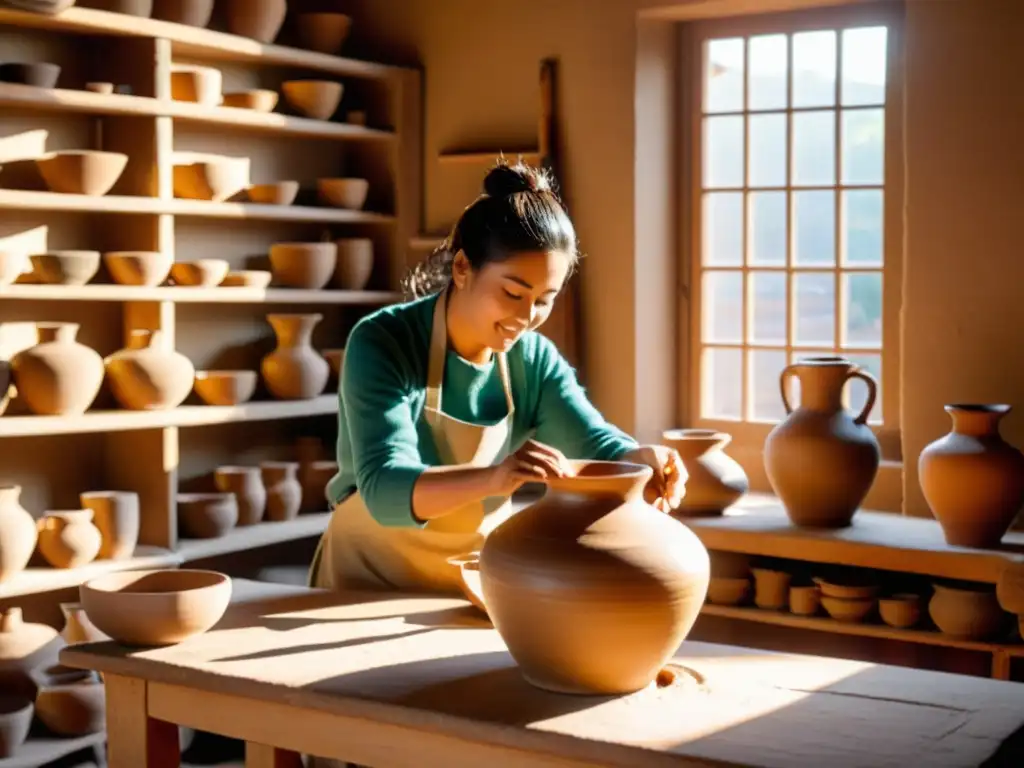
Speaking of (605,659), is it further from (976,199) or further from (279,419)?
(279,419)

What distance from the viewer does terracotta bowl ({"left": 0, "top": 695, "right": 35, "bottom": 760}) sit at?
3.68 m

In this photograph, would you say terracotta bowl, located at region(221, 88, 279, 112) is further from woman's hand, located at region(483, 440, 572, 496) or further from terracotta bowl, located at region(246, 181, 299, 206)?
woman's hand, located at region(483, 440, 572, 496)

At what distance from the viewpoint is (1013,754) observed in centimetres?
176

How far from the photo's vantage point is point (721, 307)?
4855 millimetres

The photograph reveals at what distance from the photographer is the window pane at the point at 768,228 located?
471cm

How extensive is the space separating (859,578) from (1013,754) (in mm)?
2092

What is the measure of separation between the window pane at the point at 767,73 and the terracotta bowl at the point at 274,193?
1.58 metres

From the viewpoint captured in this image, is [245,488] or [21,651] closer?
[21,651]

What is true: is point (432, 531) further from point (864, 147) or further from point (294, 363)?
point (864, 147)

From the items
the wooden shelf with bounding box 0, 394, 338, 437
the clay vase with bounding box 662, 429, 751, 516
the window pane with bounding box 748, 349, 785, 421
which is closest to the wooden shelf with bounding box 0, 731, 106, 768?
the wooden shelf with bounding box 0, 394, 338, 437

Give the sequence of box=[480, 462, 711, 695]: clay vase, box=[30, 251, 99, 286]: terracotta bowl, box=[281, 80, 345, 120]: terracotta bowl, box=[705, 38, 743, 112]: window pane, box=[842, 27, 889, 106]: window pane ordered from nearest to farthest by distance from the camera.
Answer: box=[480, 462, 711, 695]: clay vase < box=[30, 251, 99, 286]: terracotta bowl < box=[842, 27, 889, 106]: window pane < box=[705, 38, 743, 112]: window pane < box=[281, 80, 345, 120]: terracotta bowl

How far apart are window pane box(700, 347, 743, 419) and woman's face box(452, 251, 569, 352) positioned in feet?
7.79

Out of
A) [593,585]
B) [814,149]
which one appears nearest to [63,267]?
[814,149]

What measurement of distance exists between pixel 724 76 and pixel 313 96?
4.65ft
